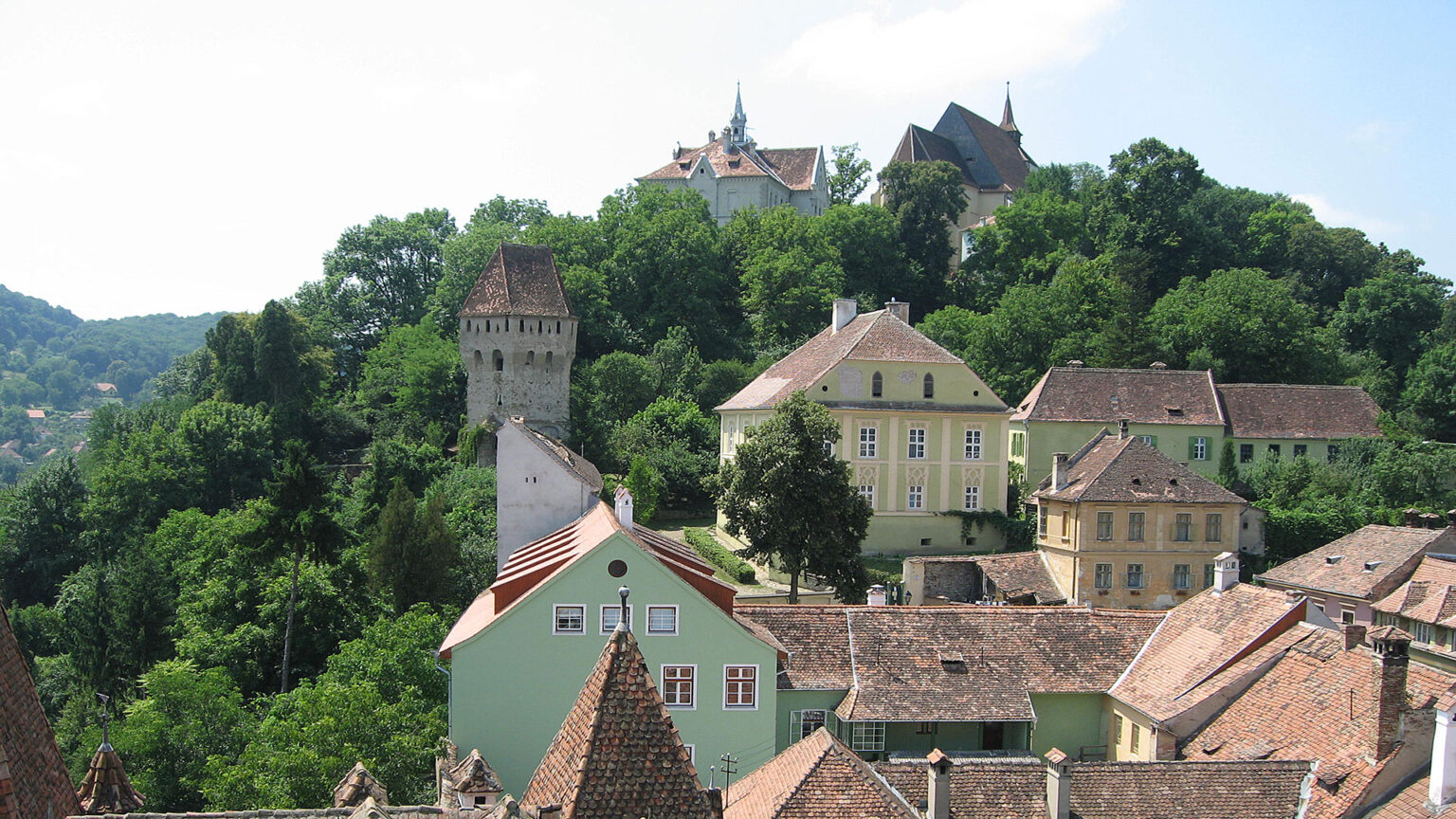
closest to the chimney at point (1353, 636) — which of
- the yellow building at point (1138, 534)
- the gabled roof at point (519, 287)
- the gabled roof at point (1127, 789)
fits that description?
the gabled roof at point (1127, 789)

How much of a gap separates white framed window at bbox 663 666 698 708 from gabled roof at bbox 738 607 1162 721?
6.67ft

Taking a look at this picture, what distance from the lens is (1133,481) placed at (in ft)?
129

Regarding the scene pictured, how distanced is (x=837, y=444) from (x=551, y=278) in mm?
19613

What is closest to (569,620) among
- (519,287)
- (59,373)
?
(519,287)

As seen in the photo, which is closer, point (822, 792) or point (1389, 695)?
point (822, 792)

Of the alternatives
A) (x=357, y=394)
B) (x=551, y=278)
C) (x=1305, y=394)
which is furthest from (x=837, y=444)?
(x=357, y=394)

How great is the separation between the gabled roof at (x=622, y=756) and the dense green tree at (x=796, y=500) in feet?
89.6

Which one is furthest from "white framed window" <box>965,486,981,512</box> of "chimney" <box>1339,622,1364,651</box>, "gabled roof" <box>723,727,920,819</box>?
"gabled roof" <box>723,727,920,819</box>

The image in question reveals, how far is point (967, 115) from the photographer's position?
102 meters

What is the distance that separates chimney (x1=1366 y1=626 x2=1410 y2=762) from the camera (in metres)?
18.3

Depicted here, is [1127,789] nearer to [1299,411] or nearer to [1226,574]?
[1226,574]

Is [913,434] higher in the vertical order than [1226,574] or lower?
higher

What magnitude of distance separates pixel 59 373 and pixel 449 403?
456ft

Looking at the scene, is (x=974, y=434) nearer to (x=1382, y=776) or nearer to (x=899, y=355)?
(x=899, y=355)
